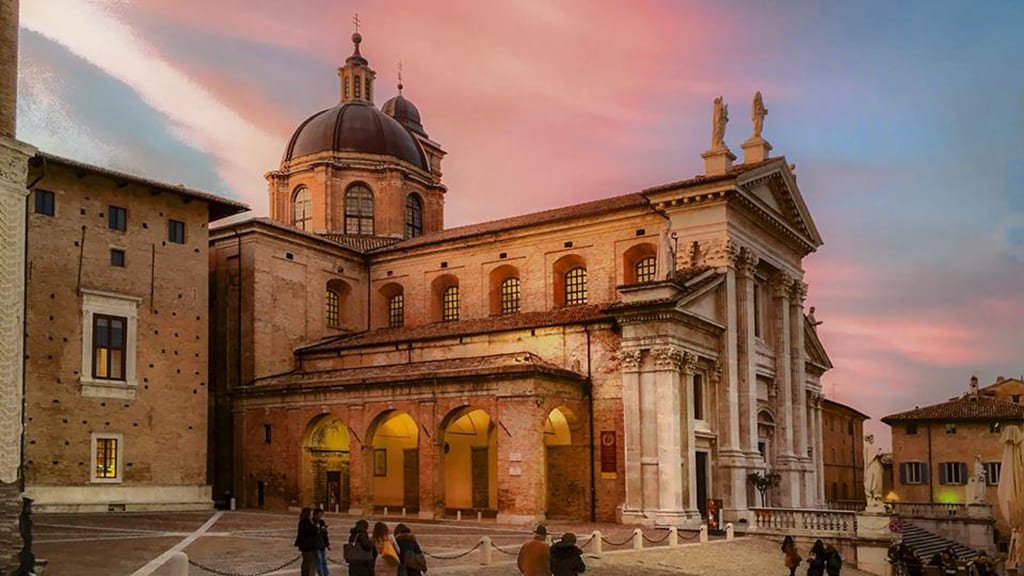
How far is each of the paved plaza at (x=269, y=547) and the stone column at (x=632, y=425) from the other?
4.42 feet

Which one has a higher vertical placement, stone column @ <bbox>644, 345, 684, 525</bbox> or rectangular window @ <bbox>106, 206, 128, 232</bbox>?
rectangular window @ <bbox>106, 206, 128, 232</bbox>

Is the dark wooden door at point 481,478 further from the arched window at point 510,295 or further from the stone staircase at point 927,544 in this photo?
the stone staircase at point 927,544

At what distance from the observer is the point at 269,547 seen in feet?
68.0

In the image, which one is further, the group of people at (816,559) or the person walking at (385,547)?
the group of people at (816,559)

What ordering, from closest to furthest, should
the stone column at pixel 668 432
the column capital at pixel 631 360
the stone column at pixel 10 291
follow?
the stone column at pixel 10 291 → the stone column at pixel 668 432 → the column capital at pixel 631 360

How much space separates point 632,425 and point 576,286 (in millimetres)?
7466

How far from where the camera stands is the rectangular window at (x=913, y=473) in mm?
50219

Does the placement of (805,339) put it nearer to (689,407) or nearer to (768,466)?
(768,466)

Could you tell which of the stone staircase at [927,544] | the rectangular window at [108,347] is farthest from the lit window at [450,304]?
the stone staircase at [927,544]

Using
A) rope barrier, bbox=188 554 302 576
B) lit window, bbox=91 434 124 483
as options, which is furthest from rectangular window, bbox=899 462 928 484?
rope barrier, bbox=188 554 302 576

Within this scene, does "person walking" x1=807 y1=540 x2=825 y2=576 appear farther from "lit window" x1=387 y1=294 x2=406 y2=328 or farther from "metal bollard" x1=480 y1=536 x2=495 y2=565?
"lit window" x1=387 y1=294 x2=406 y2=328

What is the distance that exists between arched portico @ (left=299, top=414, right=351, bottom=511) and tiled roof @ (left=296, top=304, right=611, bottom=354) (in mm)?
3197

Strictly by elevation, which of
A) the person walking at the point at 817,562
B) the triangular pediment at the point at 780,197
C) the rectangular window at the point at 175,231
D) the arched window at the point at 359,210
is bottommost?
the person walking at the point at 817,562

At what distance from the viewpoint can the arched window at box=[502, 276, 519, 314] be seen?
37094 millimetres
